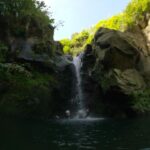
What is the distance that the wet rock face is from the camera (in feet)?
130

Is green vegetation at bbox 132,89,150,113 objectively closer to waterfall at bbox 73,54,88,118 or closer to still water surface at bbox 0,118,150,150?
waterfall at bbox 73,54,88,118

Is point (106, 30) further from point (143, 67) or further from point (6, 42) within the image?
point (6, 42)

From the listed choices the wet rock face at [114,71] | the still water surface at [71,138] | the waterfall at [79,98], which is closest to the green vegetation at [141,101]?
the wet rock face at [114,71]

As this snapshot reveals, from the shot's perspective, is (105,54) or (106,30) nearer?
(105,54)

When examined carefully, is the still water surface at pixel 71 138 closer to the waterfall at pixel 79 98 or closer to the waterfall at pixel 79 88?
the waterfall at pixel 79 98

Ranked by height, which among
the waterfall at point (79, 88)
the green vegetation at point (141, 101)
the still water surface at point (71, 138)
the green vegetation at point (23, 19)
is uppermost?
the green vegetation at point (23, 19)

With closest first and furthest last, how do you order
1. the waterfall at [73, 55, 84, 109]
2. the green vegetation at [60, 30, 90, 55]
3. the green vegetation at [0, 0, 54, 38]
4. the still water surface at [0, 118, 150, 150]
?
the still water surface at [0, 118, 150, 150]
the green vegetation at [0, 0, 54, 38]
the waterfall at [73, 55, 84, 109]
the green vegetation at [60, 30, 90, 55]

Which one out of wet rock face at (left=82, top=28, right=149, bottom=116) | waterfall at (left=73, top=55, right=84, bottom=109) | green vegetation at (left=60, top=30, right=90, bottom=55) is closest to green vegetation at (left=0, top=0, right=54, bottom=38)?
waterfall at (left=73, top=55, right=84, bottom=109)

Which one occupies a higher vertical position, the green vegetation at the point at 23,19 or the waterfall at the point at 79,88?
the green vegetation at the point at 23,19

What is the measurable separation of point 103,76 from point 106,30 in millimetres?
7268

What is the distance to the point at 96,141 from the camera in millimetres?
20516

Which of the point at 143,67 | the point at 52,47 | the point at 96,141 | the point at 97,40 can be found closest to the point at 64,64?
the point at 52,47

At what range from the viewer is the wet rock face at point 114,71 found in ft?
130

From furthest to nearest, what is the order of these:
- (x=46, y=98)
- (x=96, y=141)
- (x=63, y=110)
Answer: (x=63, y=110), (x=46, y=98), (x=96, y=141)
